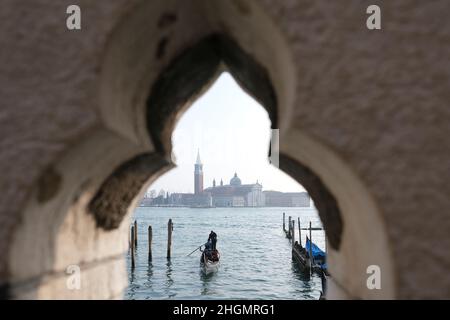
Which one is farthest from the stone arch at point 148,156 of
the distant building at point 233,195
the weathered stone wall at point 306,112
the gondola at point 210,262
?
the distant building at point 233,195

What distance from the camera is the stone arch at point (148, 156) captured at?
1898mm

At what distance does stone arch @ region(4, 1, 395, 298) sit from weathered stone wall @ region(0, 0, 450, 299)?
0.01 m

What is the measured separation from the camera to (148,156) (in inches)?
100

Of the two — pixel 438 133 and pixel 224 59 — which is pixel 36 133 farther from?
pixel 438 133

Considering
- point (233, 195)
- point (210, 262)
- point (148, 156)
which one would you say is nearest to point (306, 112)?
point (148, 156)

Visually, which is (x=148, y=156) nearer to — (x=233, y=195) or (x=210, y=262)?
(x=210, y=262)

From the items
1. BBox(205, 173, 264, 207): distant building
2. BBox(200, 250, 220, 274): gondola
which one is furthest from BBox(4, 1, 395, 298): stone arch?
BBox(205, 173, 264, 207): distant building

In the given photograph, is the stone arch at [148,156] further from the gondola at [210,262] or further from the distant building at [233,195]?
the distant building at [233,195]

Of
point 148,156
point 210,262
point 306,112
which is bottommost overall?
point 210,262

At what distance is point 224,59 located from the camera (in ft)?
8.64

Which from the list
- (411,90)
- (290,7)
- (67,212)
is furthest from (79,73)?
(411,90)

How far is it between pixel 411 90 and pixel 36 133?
1634 mm

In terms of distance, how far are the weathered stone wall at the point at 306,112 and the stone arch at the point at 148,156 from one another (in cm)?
1

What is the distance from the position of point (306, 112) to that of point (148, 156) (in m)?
1.09
